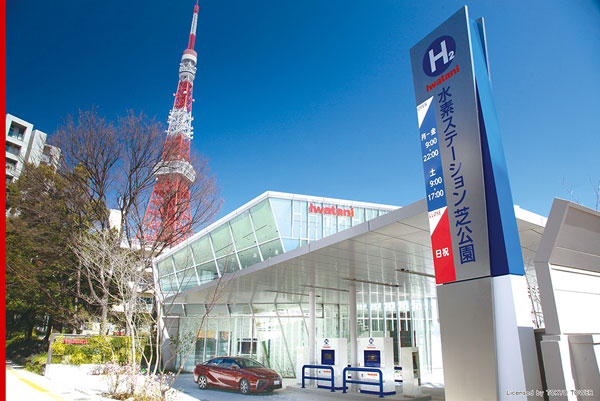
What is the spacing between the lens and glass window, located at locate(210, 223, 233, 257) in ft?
62.4

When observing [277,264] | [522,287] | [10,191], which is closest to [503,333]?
[522,287]

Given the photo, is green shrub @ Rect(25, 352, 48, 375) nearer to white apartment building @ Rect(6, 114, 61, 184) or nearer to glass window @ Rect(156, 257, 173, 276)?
glass window @ Rect(156, 257, 173, 276)

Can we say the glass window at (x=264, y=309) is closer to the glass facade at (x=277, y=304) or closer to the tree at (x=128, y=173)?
the glass facade at (x=277, y=304)

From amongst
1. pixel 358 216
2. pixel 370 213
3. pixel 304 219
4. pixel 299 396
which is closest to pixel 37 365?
pixel 299 396

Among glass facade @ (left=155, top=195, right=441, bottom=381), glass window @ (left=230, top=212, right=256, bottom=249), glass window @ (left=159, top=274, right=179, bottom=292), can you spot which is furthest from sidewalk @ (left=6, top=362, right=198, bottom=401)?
glass window @ (left=159, top=274, right=179, bottom=292)

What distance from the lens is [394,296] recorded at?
2100cm

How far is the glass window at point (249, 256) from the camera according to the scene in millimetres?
17703

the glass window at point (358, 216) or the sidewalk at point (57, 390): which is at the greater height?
the glass window at point (358, 216)

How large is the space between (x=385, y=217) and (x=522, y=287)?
10.4 feet

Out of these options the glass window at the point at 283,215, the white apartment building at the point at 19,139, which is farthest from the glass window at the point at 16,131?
the glass window at the point at 283,215

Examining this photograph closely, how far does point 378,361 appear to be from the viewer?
1477 cm

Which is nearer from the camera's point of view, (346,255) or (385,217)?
(385,217)

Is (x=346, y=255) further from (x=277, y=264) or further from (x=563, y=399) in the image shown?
(x=563, y=399)

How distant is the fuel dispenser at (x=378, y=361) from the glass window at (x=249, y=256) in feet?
18.4
